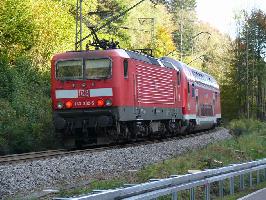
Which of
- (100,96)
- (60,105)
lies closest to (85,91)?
→ (100,96)

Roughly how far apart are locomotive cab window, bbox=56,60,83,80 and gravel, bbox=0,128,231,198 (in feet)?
12.7

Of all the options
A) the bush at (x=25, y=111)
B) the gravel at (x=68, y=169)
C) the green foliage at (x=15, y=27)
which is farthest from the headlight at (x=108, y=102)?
the green foliage at (x=15, y=27)

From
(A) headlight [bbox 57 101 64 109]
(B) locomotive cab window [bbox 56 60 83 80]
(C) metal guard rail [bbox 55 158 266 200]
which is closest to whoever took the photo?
(C) metal guard rail [bbox 55 158 266 200]

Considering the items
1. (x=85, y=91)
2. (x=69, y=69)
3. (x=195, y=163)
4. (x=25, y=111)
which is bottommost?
(x=195, y=163)

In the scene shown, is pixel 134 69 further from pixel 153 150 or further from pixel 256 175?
pixel 256 175

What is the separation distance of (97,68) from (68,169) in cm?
742

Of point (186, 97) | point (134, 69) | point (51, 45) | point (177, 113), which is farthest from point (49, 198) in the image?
point (51, 45)

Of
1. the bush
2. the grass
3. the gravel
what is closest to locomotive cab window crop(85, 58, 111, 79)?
the gravel

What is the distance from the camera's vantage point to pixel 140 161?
1614cm

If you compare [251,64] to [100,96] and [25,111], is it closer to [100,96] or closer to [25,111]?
[25,111]

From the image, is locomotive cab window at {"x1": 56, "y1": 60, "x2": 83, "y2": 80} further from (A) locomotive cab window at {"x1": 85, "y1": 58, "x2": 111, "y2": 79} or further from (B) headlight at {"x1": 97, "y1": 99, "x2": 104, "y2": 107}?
(B) headlight at {"x1": 97, "y1": 99, "x2": 104, "y2": 107}

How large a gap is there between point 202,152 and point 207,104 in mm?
19682

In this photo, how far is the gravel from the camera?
1148 cm

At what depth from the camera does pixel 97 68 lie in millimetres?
20375
